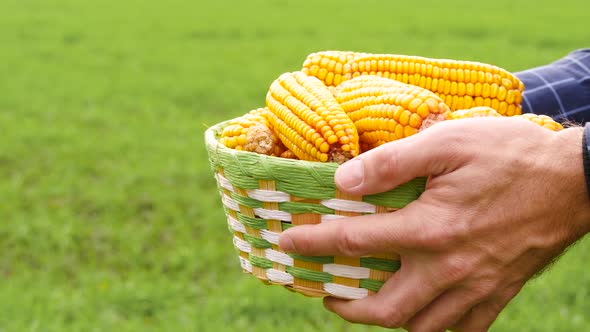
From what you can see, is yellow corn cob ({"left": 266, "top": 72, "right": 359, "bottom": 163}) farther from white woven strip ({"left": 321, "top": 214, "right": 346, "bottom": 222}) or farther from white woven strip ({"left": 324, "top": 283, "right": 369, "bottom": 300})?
white woven strip ({"left": 324, "top": 283, "right": 369, "bottom": 300})

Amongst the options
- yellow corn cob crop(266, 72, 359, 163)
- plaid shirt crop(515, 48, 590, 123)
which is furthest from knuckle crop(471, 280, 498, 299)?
plaid shirt crop(515, 48, 590, 123)

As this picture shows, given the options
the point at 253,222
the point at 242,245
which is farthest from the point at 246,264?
the point at 253,222

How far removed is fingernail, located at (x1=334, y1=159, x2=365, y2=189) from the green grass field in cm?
217

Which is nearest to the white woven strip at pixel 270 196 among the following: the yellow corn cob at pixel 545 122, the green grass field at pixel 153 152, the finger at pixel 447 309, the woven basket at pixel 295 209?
the woven basket at pixel 295 209

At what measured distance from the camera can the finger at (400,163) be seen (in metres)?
1.27

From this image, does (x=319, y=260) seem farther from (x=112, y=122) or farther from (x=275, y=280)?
(x=112, y=122)

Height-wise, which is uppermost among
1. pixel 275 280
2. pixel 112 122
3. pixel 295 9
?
pixel 275 280

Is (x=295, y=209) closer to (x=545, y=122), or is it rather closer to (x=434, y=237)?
(x=434, y=237)

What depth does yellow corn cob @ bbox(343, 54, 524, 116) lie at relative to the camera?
1604mm

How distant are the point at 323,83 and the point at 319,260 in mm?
469

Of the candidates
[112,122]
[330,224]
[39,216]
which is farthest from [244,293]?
[112,122]

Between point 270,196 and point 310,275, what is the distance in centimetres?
18

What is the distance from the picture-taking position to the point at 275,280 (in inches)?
59.0

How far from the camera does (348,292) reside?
1.43 m
